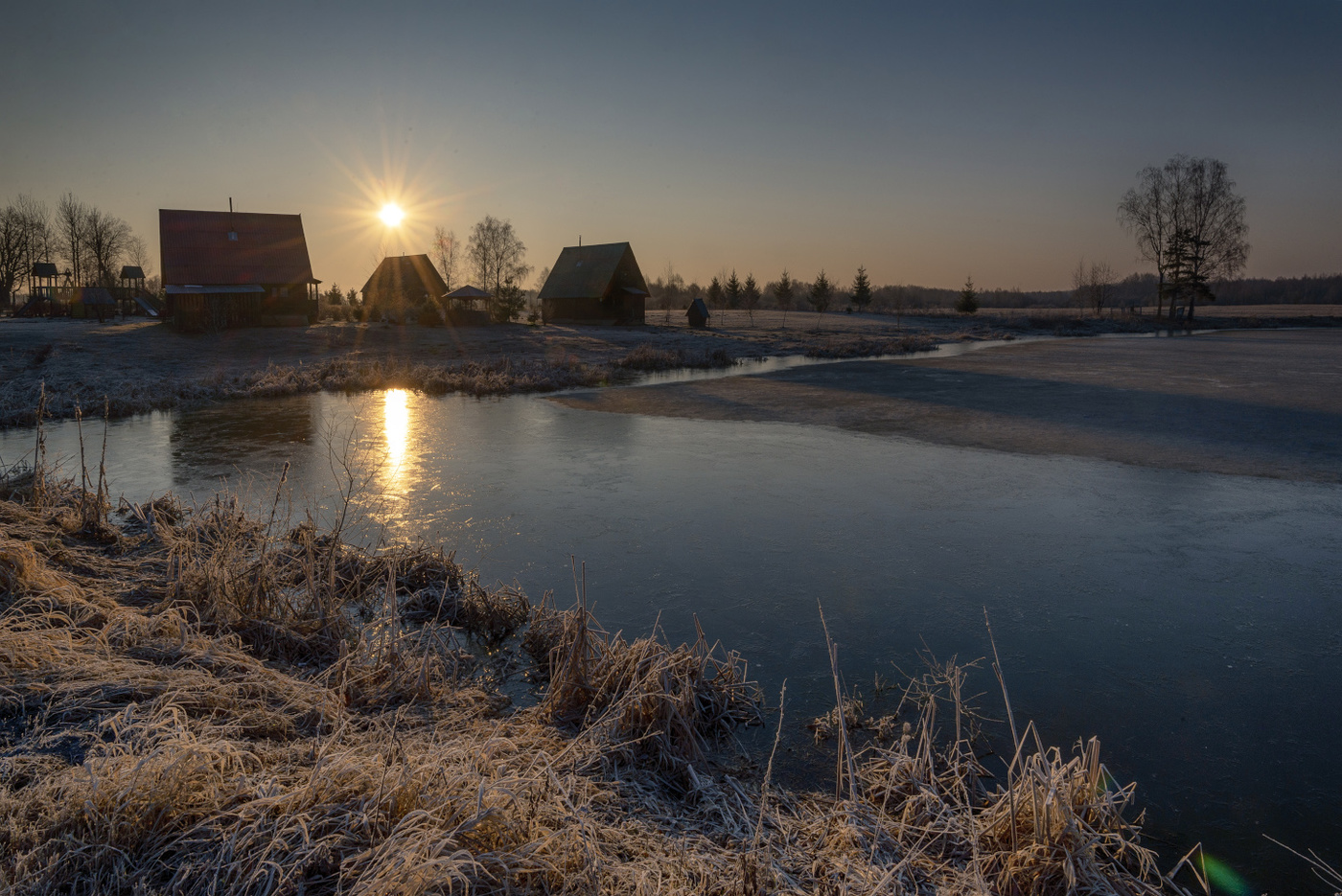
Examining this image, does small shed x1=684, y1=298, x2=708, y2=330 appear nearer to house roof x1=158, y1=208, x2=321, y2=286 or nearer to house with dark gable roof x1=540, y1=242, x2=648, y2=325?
house with dark gable roof x1=540, y1=242, x2=648, y2=325

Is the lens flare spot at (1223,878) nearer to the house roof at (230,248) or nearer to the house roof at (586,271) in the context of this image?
the house roof at (230,248)

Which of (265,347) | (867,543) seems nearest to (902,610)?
(867,543)

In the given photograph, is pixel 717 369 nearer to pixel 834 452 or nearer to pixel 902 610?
pixel 834 452

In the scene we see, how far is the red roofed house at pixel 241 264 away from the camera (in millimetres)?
32594

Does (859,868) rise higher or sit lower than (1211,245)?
lower

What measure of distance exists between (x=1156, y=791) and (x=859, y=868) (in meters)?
1.63

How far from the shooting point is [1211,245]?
2032 inches

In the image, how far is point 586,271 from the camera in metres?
45.6

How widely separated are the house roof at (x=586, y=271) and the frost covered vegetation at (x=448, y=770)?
4026 cm

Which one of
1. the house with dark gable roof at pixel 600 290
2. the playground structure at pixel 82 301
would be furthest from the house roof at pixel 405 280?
the playground structure at pixel 82 301

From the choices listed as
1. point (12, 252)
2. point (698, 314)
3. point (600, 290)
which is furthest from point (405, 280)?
point (12, 252)

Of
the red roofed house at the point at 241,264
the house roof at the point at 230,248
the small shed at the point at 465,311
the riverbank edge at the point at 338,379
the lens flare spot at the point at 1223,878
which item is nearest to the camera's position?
the lens flare spot at the point at 1223,878

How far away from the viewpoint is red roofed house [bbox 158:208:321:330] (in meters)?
32.6

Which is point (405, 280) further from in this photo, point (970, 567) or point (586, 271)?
point (970, 567)
